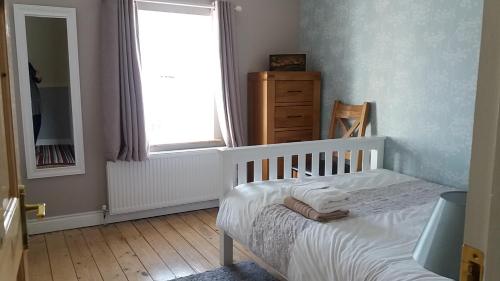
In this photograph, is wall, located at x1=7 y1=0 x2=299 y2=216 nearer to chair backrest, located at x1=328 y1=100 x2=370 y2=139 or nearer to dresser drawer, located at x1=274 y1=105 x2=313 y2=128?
dresser drawer, located at x1=274 y1=105 x2=313 y2=128

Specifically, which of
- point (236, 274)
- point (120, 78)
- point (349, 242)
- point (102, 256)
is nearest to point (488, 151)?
point (349, 242)

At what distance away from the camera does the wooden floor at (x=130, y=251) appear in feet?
8.60

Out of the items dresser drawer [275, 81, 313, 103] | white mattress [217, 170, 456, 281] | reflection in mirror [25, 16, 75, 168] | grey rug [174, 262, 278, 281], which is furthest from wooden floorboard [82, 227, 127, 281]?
dresser drawer [275, 81, 313, 103]

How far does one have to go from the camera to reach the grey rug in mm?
2514

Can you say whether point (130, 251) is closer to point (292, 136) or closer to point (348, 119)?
point (292, 136)

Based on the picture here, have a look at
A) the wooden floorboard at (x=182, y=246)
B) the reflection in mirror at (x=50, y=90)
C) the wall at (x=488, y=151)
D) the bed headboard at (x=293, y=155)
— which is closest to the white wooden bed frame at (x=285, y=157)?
the bed headboard at (x=293, y=155)

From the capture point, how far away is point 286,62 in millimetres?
3844

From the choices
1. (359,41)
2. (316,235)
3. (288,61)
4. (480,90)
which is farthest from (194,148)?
(480,90)

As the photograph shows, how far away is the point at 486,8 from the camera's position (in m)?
0.50

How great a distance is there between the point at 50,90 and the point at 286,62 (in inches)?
82.9

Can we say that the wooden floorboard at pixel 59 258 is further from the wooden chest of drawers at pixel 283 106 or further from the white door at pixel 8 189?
the wooden chest of drawers at pixel 283 106

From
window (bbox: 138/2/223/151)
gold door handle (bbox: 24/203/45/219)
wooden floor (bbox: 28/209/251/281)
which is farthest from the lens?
window (bbox: 138/2/223/151)

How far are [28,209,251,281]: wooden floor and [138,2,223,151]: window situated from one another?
77 centimetres

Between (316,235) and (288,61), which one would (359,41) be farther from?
(316,235)
